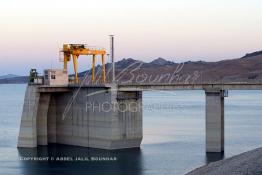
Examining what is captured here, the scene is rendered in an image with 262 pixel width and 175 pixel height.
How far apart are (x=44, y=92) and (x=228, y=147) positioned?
16571mm

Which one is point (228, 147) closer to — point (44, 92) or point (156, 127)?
point (44, 92)

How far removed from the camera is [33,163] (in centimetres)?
5194

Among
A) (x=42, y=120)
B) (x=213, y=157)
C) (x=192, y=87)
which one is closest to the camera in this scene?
(x=213, y=157)

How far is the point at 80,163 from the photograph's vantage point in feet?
168

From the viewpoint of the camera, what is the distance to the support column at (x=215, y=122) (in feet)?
170

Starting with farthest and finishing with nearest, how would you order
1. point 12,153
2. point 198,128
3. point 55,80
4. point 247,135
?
point 198,128 → point 247,135 → point 55,80 → point 12,153

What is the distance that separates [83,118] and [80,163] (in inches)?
301

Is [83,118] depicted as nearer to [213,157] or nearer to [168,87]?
[168,87]

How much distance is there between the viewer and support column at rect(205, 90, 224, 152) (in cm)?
5172

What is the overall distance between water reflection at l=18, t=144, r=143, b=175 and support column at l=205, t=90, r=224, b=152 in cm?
558

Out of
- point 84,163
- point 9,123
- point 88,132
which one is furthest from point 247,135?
point 9,123

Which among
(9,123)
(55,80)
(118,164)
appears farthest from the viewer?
(9,123)

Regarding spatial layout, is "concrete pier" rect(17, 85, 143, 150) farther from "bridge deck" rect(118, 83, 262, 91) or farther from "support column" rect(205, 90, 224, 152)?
"support column" rect(205, 90, 224, 152)

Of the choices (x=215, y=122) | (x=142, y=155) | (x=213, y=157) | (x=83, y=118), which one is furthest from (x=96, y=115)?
(x=213, y=157)
